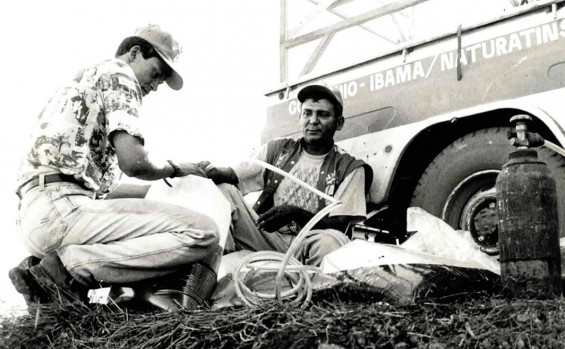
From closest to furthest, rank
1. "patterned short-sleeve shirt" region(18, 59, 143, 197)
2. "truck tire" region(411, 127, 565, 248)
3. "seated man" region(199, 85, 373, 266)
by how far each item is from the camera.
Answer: "patterned short-sleeve shirt" region(18, 59, 143, 197) → "truck tire" region(411, 127, 565, 248) → "seated man" region(199, 85, 373, 266)

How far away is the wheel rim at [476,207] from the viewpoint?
405 cm

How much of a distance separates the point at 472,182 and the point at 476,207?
0.71 feet

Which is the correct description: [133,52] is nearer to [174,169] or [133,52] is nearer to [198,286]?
[174,169]

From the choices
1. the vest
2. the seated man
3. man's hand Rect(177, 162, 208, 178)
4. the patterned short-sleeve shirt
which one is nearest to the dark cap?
the seated man

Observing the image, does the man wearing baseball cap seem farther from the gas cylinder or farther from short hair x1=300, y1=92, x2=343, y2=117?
short hair x1=300, y1=92, x2=343, y2=117

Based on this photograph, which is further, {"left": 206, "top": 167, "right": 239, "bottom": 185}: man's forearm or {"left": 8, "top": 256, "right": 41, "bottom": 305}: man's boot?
{"left": 206, "top": 167, "right": 239, "bottom": 185}: man's forearm

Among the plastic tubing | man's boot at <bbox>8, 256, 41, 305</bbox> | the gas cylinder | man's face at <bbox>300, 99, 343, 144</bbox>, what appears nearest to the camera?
the plastic tubing

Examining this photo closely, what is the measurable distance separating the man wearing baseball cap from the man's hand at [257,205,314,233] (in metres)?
0.75

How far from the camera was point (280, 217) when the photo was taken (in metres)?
4.21

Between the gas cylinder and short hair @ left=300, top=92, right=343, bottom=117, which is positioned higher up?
short hair @ left=300, top=92, right=343, bottom=117

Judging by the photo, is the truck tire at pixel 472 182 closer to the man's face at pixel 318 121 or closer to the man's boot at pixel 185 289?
the man's face at pixel 318 121

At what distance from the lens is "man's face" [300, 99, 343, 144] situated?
15.6 ft

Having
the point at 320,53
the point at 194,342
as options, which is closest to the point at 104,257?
the point at 194,342

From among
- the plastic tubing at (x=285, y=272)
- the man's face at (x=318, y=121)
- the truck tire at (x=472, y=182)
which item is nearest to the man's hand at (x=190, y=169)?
the plastic tubing at (x=285, y=272)
